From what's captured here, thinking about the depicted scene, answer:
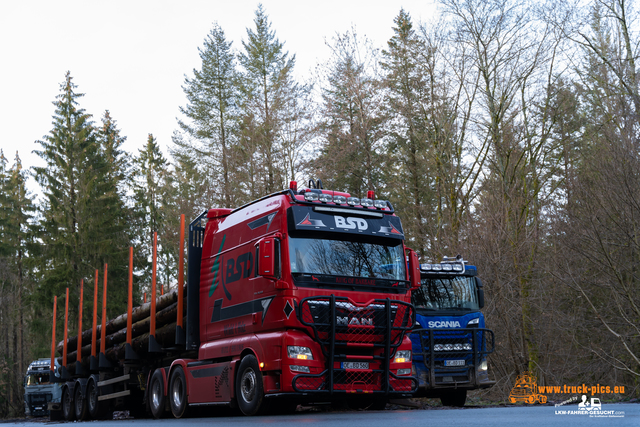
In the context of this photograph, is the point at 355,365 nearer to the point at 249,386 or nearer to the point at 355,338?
the point at 355,338

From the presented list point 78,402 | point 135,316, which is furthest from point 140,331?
point 78,402

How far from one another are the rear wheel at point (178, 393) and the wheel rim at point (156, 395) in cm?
61

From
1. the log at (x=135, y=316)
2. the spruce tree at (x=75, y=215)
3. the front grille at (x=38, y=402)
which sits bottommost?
the front grille at (x=38, y=402)

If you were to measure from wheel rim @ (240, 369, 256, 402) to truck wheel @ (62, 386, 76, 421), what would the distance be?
31.0 ft

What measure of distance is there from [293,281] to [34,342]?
39.5 m

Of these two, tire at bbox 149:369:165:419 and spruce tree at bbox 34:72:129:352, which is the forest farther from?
tire at bbox 149:369:165:419

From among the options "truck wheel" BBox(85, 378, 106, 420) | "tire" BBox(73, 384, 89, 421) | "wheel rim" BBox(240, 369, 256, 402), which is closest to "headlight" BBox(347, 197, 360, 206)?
"wheel rim" BBox(240, 369, 256, 402)

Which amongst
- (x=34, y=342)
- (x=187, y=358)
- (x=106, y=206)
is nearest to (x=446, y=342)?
(x=187, y=358)

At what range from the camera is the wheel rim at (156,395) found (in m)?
12.9

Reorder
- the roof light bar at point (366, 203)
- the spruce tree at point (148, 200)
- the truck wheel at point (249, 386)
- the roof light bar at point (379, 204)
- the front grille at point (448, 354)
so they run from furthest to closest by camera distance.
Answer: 1. the spruce tree at point (148, 200)
2. the front grille at point (448, 354)
3. the roof light bar at point (379, 204)
4. the roof light bar at point (366, 203)
5. the truck wheel at point (249, 386)

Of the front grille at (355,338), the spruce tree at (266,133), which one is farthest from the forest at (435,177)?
Result: the front grille at (355,338)

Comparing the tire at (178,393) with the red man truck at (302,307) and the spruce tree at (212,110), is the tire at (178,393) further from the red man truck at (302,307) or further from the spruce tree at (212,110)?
the spruce tree at (212,110)

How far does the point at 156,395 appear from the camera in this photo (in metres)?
13.0

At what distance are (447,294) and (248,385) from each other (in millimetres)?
5901
